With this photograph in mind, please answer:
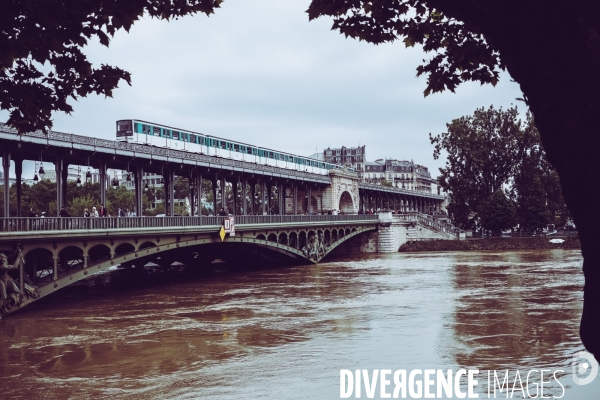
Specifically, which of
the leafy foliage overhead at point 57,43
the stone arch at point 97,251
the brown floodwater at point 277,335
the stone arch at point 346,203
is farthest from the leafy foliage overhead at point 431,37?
the stone arch at point 346,203

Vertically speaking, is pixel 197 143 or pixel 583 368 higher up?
pixel 197 143

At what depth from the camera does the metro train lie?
1626 inches

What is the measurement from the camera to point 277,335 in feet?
61.8

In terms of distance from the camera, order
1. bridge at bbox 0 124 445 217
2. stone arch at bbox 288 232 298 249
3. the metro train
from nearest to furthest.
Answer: bridge at bbox 0 124 445 217 → the metro train → stone arch at bbox 288 232 298 249

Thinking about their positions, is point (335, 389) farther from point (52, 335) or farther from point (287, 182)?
point (287, 182)

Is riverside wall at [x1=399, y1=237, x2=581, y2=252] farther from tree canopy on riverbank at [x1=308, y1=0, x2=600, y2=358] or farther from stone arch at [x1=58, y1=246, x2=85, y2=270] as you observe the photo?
tree canopy on riverbank at [x1=308, y1=0, x2=600, y2=358]

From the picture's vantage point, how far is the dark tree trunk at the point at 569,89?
3.09m

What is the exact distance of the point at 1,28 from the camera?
5977 mm

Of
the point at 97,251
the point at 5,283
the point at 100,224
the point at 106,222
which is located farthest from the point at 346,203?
the point at 5,283

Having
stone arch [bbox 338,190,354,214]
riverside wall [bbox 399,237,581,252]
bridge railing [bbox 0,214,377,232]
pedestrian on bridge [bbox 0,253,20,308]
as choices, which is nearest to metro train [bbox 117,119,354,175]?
stone arch [bbox 338,190,354,214]

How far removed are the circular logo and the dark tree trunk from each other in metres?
10.6

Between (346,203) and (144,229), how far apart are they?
56.8 metres

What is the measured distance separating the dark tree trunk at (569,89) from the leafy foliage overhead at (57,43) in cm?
413

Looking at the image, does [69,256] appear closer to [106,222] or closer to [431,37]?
[106,222]
